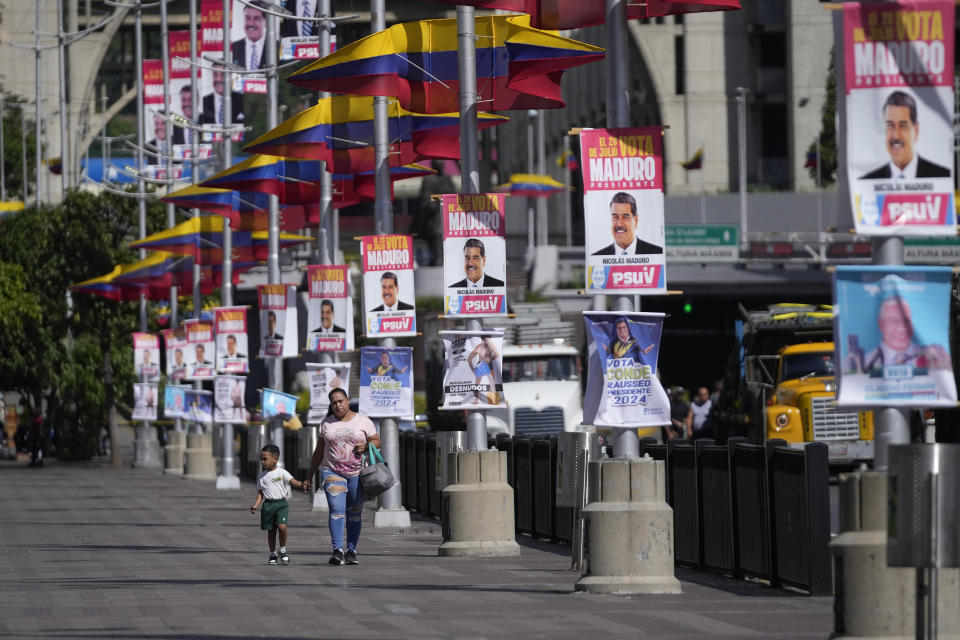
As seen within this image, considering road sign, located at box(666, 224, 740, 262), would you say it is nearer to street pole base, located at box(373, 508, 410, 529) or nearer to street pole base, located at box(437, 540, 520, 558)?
street pole base, located at box(373, 508, 410, 529)

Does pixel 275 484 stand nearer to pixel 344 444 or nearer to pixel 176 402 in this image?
pixel 344 444

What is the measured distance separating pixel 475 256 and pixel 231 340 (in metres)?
18.0

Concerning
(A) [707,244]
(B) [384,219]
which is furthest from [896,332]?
(A) [707,244]

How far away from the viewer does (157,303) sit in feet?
206

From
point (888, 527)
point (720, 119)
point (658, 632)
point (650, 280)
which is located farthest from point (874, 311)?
point (720, 119)

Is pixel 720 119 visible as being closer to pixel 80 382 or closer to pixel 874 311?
pixel 80 382

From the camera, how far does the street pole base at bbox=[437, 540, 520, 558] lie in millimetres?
19375

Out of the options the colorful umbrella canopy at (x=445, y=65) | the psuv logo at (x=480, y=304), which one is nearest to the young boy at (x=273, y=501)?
the psuv logo at (x=480, y=304)

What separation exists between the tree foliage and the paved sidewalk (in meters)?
29.7

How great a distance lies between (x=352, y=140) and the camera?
29.1 metres

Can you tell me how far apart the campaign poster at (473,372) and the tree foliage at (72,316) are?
3561cm

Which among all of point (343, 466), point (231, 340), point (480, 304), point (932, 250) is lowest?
point (343, 466)

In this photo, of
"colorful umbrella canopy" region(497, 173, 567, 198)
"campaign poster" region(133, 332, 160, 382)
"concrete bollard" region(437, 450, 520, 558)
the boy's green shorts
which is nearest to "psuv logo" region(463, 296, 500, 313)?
"concrete bollard" region(437, 450, 520, 558)

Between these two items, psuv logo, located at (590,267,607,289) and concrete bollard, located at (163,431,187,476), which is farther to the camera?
concrete bollard, located at (163,431,187,476)
